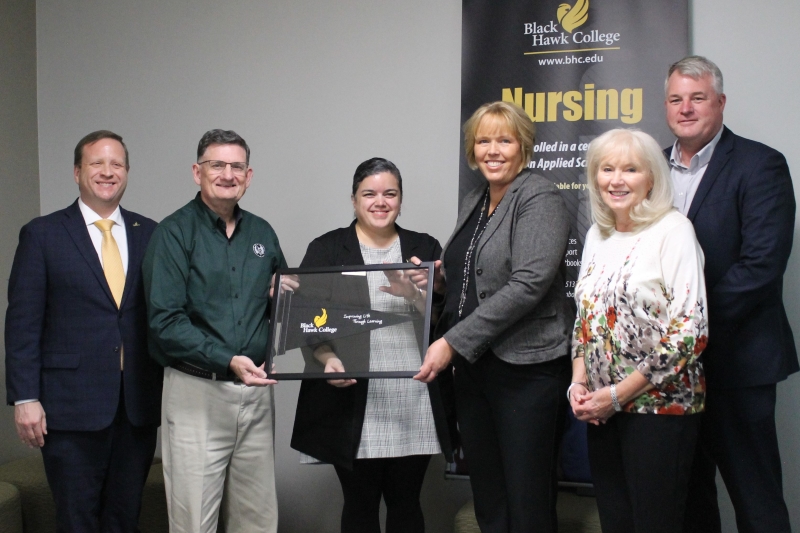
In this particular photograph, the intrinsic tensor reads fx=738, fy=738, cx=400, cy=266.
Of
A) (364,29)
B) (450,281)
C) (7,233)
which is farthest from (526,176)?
(7,233)

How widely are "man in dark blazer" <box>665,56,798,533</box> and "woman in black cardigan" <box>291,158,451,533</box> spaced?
2.95ft

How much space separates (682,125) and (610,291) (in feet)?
2.40

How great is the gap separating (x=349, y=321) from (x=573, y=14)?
1704 millimetres

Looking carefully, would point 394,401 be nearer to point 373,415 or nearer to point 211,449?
point 373,415

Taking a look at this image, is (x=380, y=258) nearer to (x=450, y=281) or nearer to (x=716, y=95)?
(x=450, y=281)

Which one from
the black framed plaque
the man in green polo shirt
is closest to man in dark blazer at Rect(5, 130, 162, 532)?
the man in green polo shirt

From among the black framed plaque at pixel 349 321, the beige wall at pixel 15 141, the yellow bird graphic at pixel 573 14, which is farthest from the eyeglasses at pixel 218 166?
the beige wall at pixel 15 141

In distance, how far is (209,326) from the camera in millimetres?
2516

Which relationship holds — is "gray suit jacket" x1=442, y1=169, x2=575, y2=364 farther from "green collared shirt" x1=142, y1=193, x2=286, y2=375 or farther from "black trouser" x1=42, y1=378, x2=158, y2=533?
"black trouser" x1=42, y1=378, x2=158, y2=533

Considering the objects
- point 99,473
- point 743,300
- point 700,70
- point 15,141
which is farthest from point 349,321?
point 15,141

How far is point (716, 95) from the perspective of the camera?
2428 millimetres

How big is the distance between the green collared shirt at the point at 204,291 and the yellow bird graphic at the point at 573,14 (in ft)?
5.43

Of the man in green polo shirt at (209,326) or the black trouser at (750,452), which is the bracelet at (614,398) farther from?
the man in green polo shirt at (209,326)

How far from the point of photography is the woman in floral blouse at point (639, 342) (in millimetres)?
1992
